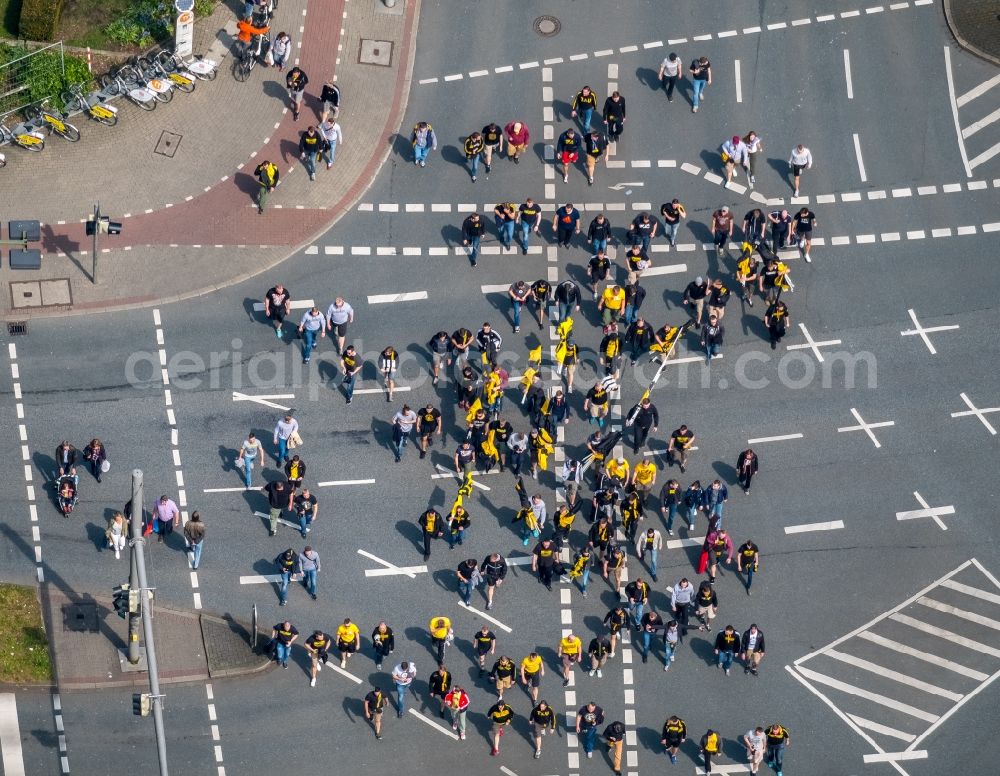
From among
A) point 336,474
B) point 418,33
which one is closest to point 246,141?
point 418,33

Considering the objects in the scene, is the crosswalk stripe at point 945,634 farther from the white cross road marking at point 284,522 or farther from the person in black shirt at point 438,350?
the white cross road marking at point 284,522

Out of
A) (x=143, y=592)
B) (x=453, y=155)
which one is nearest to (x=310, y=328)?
(x=453, y=155)

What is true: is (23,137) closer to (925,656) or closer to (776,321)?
(776,321)

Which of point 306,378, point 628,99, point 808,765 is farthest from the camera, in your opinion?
point 628,99

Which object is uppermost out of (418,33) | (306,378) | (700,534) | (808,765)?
(418,33)

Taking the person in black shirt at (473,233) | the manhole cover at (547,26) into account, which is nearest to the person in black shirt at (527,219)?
the person in black shirt at (473,233)

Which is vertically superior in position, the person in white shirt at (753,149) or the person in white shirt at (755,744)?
the person in white shirt at (753,149)

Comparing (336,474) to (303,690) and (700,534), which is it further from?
(700,534)
